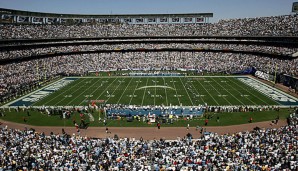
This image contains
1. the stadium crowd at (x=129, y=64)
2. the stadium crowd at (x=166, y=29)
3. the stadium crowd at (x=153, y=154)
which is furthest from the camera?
the stadium crowd at (x=166, y=29)

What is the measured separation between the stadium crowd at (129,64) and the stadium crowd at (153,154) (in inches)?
1164

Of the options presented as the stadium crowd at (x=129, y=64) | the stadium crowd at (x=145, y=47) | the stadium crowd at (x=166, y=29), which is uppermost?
the stadium crowd at (x=166, y=29)

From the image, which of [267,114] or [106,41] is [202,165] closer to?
[267,114]

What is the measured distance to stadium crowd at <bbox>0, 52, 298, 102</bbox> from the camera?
51.9 meters

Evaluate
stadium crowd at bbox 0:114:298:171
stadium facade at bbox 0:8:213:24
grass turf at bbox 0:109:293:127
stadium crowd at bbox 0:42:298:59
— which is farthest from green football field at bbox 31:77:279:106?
stadium facade at bbox 0:8:213:24

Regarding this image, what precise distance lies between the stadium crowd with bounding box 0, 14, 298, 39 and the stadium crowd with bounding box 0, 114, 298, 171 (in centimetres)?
4687

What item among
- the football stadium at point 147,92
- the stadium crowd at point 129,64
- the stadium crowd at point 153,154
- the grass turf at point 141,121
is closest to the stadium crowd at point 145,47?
the football stadium at point 147,92

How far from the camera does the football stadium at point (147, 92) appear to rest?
17922mm

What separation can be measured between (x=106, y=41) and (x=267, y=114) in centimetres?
5749

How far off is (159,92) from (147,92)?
1824mm

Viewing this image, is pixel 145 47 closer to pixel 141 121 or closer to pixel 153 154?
pixel 141 121

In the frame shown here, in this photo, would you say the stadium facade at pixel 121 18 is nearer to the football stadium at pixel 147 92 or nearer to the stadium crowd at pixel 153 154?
the football stadium at pixel 147 92

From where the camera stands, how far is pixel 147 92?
147 ft

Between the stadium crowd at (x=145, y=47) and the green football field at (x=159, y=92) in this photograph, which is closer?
the green football field at (x=159, y=92)
